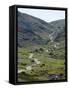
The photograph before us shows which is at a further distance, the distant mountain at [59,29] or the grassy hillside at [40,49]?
the distant mountain at [59,29]

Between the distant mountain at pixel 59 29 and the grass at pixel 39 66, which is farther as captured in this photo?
the distant mountain at pixel 59 29

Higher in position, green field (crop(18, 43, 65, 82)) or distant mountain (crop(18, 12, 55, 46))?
distant mountain (crop(18, 12, 55, 46))

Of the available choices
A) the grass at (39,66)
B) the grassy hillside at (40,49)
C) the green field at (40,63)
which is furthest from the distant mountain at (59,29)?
the grass at (39,66)

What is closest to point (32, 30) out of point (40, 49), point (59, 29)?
point (40, 49)

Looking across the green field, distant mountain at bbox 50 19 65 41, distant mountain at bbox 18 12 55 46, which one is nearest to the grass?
the green field

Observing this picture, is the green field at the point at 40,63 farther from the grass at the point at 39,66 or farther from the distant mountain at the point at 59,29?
the distant mountain at the point at 59,29

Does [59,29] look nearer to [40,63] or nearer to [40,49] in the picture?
[40,49]

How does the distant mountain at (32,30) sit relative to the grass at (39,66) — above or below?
above

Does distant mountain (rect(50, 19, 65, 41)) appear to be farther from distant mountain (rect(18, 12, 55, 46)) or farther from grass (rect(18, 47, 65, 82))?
grass (rect(18, 47, 65, 82))

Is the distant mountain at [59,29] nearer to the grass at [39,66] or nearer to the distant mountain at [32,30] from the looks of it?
the distant mountain at [32,30]

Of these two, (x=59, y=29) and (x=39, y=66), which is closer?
(x=39, y=66)

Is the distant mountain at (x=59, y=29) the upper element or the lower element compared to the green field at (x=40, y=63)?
upper

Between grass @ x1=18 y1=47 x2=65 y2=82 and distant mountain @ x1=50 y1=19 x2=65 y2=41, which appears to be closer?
grass @ x1=18 y1=47 x2=65 y2=82

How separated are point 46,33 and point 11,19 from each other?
452 mm
